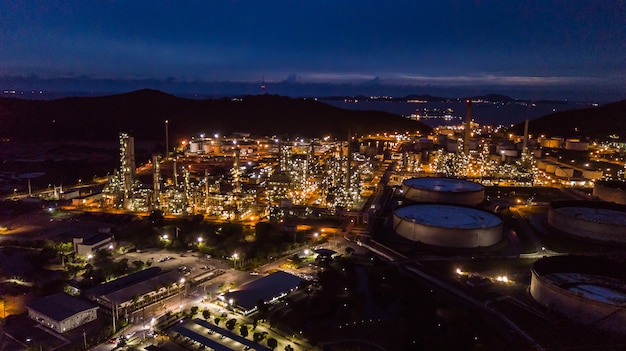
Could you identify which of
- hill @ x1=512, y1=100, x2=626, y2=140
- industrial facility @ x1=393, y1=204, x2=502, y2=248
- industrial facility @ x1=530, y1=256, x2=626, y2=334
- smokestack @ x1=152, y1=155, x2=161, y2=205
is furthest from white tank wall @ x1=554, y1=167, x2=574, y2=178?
hill @ x1=512, y1=100, x2=626, y2=140

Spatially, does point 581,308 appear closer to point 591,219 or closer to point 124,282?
point 591,219

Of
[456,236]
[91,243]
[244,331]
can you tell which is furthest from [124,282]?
[456,236]

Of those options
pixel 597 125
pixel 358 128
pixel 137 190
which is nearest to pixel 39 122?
pixel 358 128

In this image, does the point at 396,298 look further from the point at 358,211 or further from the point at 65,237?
the point at 65,237

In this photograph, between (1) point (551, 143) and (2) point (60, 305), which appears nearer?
(2) point (60, 305)

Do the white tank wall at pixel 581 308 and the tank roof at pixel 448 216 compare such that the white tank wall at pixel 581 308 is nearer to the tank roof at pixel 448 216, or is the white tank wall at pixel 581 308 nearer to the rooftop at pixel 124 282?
the tank roof at pixel 448 216

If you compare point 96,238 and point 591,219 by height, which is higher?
point 591,219
